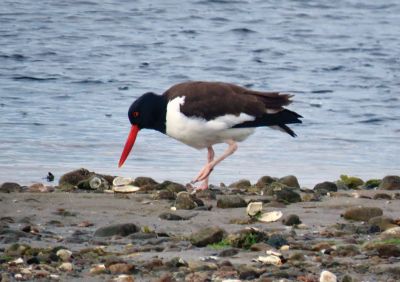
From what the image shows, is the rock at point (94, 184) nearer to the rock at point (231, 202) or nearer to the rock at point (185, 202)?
the rock at point (185, 202)

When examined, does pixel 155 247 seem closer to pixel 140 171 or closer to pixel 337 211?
pixel 337 211

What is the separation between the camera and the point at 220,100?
9055 mm

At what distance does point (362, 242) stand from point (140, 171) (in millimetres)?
4089

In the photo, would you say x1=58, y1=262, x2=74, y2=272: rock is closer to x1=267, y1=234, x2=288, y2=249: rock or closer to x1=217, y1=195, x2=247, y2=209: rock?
x1=267, y1=234, x2=288, y2=249: rock

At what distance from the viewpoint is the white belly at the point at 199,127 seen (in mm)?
8891

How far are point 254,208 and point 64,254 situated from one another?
5.78ft

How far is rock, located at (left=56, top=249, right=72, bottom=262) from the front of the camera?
5882mm

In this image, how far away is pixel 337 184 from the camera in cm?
927

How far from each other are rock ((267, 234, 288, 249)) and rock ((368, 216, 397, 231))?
80 centimetres

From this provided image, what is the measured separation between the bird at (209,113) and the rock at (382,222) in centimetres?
209

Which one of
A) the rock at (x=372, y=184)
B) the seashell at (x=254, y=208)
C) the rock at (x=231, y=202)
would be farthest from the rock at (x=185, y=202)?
the rock at (x=372, y=184)

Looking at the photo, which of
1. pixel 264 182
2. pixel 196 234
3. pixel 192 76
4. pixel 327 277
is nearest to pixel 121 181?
pixel 264 182

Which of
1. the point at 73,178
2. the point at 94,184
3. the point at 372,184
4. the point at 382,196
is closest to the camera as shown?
the point at 382,196

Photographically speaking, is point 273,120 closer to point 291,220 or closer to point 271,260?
point 291,220
